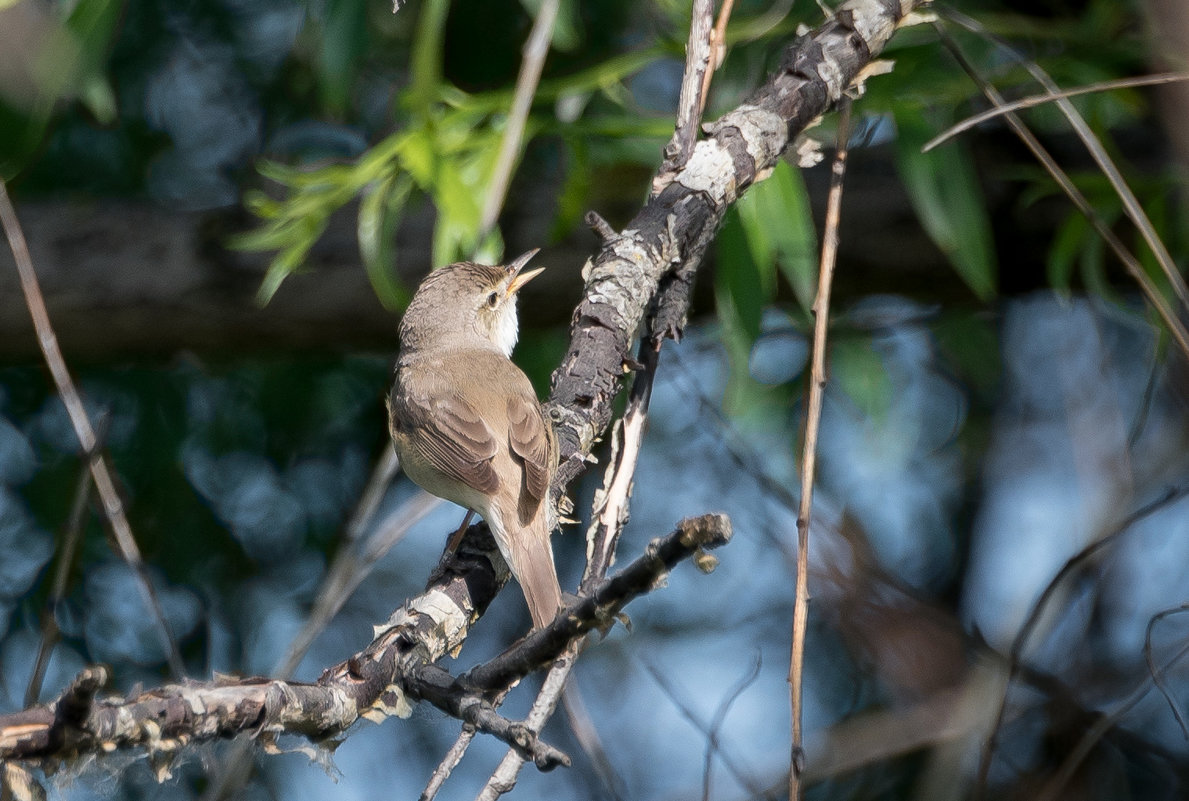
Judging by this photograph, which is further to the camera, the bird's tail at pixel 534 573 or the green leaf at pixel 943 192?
the green leaf at pixel 943 192

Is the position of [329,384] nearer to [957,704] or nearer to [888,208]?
[888,208]

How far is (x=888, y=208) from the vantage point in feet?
13.6

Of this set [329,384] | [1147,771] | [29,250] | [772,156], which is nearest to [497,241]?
[772,156]

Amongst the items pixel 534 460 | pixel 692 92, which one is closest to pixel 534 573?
pixel 534 460

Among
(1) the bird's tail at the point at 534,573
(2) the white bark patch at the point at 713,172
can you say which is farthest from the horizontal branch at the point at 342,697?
(2) the white bark patch at the point at 713,172

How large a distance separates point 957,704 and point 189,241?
3532mm

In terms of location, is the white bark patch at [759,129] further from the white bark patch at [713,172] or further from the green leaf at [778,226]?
the green leaf at [778,226]

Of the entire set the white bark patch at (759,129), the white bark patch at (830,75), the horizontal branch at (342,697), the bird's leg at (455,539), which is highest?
the white bark patch at (830,75)

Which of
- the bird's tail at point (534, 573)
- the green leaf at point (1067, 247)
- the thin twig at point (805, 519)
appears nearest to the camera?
the thin twig at point (805, 519)

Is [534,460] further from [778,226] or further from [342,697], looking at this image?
[342,697]

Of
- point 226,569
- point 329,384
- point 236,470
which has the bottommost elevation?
point 226,569

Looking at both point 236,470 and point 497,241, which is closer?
point 497,241

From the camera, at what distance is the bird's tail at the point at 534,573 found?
2.45 m

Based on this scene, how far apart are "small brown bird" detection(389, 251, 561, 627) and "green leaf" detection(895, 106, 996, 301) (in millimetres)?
1196
